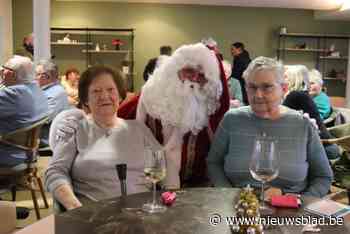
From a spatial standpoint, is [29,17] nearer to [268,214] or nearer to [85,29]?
[85,29]

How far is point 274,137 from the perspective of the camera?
2.18 metres

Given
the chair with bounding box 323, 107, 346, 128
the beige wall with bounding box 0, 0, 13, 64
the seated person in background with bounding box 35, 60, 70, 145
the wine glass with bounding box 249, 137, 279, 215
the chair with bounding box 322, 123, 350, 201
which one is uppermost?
the beige wall with bounding box 0, 0, 13, 64

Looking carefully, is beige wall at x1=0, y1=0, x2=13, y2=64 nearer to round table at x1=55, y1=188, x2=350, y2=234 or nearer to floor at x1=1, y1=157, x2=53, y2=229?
floor at x1=1, y1=157, x2=53, y2=229

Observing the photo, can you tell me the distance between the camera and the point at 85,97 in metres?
2.30

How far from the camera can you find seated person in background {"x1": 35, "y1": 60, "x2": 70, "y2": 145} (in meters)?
4.37

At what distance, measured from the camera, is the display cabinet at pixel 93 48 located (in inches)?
333

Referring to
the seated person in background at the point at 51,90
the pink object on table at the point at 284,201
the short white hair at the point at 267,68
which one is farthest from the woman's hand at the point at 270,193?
the seated person in background at the point at 51,90

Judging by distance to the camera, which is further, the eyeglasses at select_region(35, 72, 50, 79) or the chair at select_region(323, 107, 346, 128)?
the eyeglasses at select_region(35, 72, 50, 79)

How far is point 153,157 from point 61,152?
28.3 inches

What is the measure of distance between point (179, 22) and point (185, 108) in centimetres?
658

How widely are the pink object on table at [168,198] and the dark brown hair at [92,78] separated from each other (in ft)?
2.68

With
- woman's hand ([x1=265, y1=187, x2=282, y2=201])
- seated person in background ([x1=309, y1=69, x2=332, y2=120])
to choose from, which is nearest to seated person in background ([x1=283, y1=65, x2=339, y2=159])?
seated person in background ([x1=309, y1=69, x2=332, y2=120])

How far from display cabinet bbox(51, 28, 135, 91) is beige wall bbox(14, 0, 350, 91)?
140 mm

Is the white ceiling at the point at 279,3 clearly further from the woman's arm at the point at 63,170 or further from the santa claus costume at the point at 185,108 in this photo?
the woman's arm at the point at 63,170
